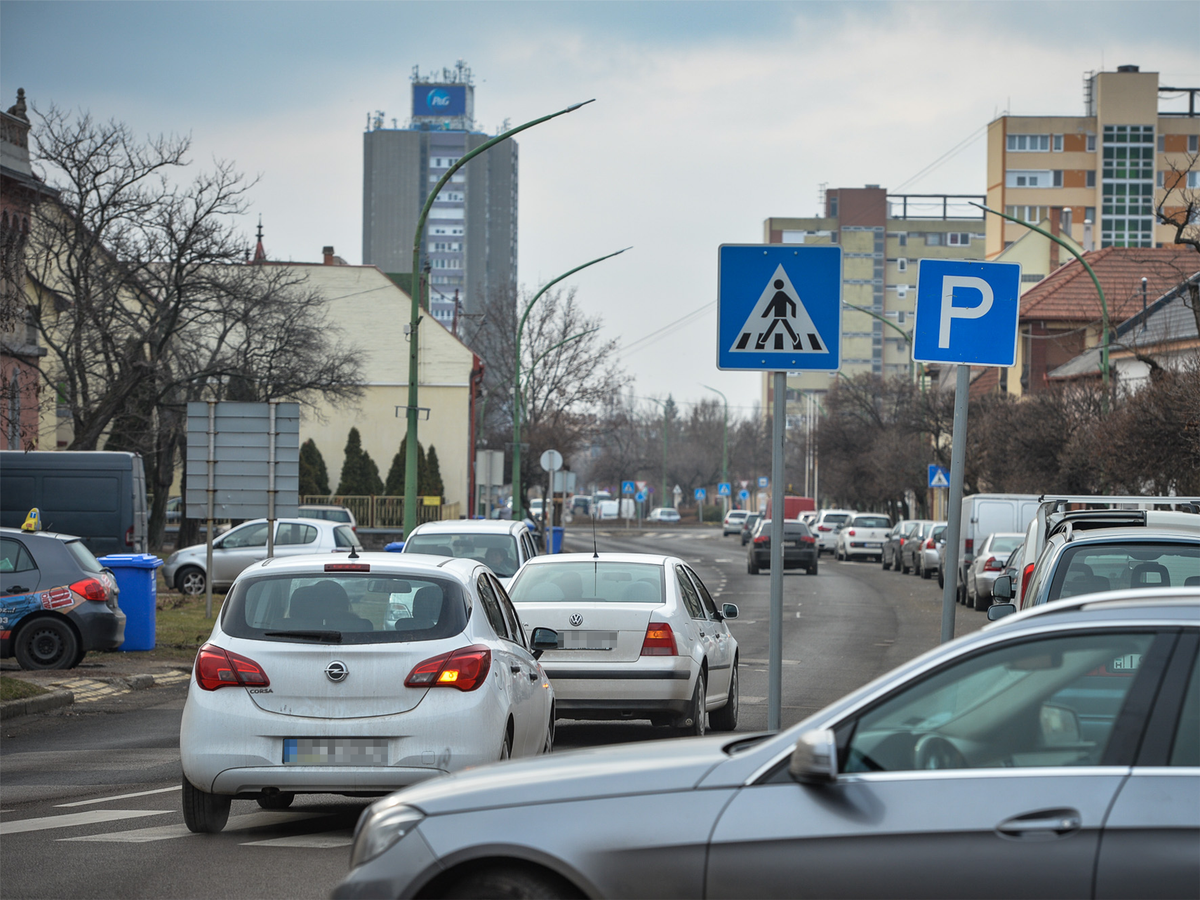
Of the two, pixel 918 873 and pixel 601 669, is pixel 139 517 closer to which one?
pixel 601 669

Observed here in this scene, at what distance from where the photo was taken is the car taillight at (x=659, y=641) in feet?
36.1

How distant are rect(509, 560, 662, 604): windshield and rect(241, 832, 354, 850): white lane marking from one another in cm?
386

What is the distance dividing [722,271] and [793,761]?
4.21 metres

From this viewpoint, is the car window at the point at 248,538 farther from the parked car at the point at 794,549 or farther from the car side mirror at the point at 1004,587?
the car side mirror at the point at 1004,587

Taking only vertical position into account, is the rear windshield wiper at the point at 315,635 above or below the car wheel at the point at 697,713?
above

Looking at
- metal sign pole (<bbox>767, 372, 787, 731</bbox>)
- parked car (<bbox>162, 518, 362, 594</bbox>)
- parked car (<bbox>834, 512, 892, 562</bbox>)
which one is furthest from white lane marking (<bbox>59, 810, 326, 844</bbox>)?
parked car (<bbox>834, 512, 892, 562</bbox>)

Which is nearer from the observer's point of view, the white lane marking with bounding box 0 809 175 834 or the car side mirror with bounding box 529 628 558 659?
the white lane marking with bounding box 0 809 175 834

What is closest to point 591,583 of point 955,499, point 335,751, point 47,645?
point 955,499

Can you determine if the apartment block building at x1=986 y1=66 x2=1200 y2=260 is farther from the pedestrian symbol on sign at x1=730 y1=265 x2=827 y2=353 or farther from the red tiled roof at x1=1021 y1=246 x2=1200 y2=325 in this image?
the pedestrian symbol on sign at x1=730 y1=265 x2=827 y2=353

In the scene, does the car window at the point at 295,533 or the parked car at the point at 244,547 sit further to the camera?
the car window at the point at 295,533

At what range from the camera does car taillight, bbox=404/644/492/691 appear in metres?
7.48

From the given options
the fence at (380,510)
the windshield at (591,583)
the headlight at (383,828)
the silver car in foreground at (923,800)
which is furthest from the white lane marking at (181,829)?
the fence at (380,510)

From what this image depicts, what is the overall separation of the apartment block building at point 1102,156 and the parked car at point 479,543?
294ft

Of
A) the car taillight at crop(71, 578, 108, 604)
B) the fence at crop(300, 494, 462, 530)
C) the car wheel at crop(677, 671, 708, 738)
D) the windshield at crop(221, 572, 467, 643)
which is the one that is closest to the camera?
the windshield at crop(221, 572, 467, 643)
